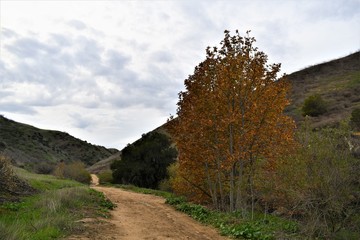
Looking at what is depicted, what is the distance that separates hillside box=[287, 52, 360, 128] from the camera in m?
45.2

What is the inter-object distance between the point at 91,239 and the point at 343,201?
7504mm

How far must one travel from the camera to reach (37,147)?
8100 cm

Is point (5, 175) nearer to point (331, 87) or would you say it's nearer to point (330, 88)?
point (330, 88)

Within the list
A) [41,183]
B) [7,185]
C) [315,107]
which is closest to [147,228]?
[7,185]

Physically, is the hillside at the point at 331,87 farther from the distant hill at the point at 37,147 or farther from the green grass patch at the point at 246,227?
the distant hill at the point at 37,147

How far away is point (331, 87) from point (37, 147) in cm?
5958

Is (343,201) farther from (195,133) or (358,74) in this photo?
(358,74)

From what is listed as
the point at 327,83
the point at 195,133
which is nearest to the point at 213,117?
the point at 195,133

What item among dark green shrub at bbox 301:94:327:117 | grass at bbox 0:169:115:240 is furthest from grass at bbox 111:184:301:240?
dark green shrub at bbox 301:94:327:117

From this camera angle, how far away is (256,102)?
16.5 metres

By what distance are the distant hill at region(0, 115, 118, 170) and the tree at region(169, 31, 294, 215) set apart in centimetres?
3454

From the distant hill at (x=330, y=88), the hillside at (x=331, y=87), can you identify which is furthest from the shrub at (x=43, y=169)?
the hillside at (x=331, y=87)

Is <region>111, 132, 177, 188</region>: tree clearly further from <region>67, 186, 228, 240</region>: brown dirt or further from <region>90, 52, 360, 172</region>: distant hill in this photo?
<region>67, 186, 228, 240</region>: brown dirt

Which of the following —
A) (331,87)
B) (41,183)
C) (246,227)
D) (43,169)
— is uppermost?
(331,87)
